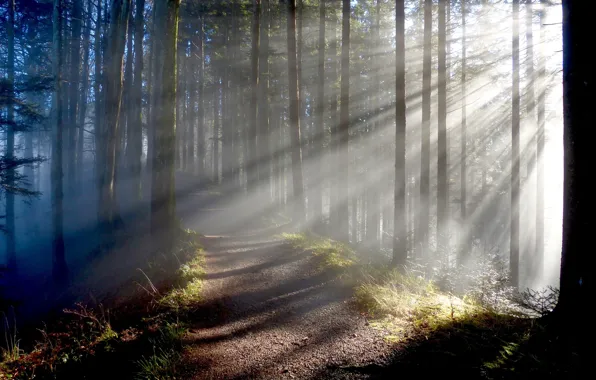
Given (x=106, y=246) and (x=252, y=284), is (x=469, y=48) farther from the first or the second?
(x=106, y=246)

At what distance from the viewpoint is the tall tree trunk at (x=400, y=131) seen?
27.5 ft

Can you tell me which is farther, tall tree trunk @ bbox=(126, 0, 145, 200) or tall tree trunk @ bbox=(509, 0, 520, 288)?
tall tree trunk @ bbox=(126, 0, 145, 200)

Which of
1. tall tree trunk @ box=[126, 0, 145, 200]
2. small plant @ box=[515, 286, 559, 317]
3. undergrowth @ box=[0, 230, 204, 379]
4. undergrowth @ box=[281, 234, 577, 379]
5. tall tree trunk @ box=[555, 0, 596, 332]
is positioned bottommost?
undergrowth @ box=[0, 230, 204, 379]

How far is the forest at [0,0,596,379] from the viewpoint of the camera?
3748mm

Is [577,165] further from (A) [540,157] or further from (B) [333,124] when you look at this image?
(A) [540,157]

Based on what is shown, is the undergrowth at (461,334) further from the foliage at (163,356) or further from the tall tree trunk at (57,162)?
the tall tree trunk at (57,162)

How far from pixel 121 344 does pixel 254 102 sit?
1405 centimetres

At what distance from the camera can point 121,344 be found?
4.67m

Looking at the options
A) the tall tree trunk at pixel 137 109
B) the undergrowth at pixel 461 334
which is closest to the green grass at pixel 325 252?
the undergrowth at pixel 461 334

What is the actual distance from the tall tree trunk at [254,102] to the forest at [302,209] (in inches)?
6.9

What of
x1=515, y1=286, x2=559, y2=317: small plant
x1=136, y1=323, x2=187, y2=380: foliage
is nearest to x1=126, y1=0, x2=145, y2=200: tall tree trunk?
x1=136, y1=323, x2=187, y2=380: foliage

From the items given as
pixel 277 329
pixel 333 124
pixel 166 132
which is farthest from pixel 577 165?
pixel 333 124

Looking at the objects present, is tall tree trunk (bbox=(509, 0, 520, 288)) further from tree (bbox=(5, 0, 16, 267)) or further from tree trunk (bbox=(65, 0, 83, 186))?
tree trunk (bbox=(65, 0, 83, 186))

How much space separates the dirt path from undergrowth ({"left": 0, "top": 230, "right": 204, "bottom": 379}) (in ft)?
1.06
